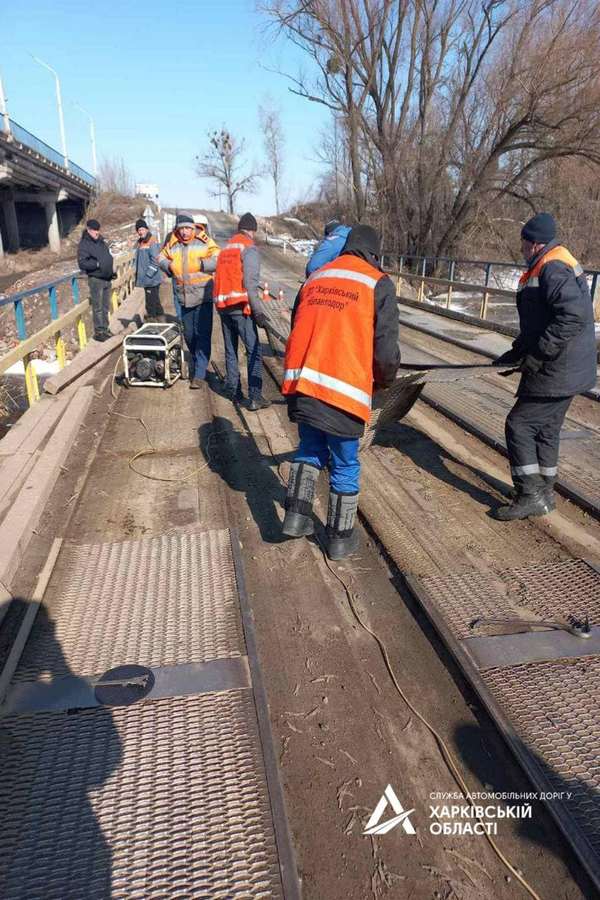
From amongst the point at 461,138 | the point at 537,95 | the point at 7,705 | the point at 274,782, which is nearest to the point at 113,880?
the point at 274,782

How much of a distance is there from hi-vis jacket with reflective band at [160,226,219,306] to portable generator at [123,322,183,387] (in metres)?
0.67

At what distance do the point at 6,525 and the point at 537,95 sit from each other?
72.8 ft

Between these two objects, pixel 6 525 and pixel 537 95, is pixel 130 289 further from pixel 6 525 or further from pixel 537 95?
pixel 537 95

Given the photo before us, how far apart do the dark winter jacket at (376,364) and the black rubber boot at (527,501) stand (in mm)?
1456

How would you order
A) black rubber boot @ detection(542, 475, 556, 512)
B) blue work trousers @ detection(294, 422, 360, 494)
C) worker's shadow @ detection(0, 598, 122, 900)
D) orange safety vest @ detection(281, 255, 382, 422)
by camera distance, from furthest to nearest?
black rubber boot @ detection(542, 475, 556, 512) → blue work trousers @ detection(294, 422, 360, 494) → orange safety vest @ detection(281, 255, 382, 422) → worker's shadow @ detection(0, 598, 122, 900)

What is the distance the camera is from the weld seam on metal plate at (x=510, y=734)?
6.66 ft

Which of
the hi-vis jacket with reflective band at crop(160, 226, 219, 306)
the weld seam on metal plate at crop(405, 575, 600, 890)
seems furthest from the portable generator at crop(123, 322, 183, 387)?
the weld seam on metal plate at crop(405, 575, 600, 890)

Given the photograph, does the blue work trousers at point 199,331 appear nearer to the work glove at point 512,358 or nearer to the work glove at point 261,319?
the work glove at point 261,319

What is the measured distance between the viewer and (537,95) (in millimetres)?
19641

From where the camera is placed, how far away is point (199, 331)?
7430 mm

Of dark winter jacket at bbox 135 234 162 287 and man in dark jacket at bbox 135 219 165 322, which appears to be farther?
dark winter jacket at bbox 135 234 162 287

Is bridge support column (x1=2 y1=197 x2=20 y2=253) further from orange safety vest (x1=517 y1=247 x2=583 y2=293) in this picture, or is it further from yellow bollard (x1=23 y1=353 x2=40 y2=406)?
orange safety vest (x1=517 y1=247 x2=583 y2=293)

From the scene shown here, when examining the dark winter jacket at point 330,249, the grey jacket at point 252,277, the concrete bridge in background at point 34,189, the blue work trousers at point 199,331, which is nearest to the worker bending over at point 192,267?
the blue work trousers at point 199,331

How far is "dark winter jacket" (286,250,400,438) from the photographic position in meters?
3.37
